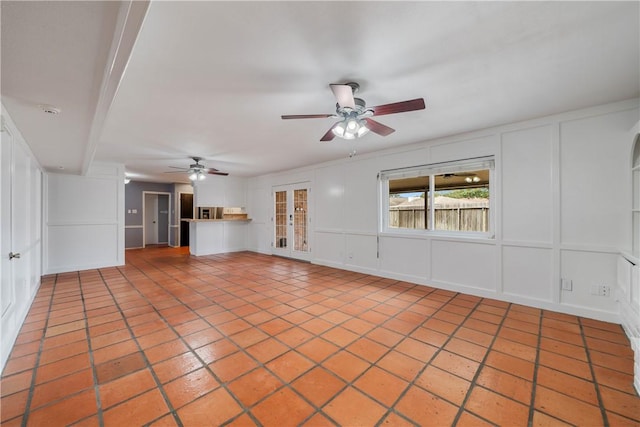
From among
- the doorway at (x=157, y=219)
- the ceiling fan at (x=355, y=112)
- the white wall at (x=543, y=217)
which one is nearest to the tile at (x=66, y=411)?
the ceiling fan at (x=355, y=112)

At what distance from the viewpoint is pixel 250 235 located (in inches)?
329

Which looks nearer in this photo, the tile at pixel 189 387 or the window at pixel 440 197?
the tile at pixel 189 387

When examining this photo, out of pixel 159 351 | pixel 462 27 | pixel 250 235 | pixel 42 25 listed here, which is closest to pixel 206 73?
pixel 42 25

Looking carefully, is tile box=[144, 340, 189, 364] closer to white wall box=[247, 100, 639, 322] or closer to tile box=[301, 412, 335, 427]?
A: tile box=[301, 412, 335, 427]

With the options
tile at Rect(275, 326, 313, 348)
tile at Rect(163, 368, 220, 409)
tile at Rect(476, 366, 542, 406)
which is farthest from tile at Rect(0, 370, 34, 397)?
tile at Rect(476, 366, 542, 406)

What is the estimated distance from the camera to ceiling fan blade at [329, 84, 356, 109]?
195 cm

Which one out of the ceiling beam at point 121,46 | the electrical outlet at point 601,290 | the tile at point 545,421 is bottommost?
the tile at point 545,421

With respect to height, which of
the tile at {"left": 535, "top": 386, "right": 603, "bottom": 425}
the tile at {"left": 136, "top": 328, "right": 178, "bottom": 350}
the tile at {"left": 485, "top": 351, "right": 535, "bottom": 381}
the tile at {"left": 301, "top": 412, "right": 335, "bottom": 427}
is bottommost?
the tile at {"left": 535, "top": 386, "right": 603, "bottom": 425}

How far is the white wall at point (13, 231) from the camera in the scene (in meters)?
2.19

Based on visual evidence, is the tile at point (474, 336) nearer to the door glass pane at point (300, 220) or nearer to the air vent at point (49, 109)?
the air vent at point (49, 109)

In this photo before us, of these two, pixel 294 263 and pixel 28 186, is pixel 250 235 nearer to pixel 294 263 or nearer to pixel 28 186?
pixel 294 263

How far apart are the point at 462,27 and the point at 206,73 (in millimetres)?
1885

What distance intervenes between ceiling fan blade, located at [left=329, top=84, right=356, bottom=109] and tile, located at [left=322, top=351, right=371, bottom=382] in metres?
2.11

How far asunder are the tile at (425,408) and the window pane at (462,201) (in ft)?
9.33
